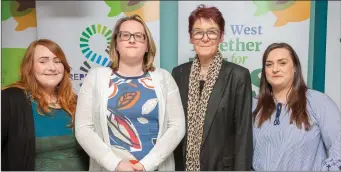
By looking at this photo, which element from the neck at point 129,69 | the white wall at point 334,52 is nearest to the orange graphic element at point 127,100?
the neck at point 129,69

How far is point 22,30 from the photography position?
82.7 inches

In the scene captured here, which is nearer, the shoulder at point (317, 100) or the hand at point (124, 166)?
the hand at point (124, 166)

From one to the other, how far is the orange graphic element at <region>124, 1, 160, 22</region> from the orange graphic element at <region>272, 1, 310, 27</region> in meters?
0.69

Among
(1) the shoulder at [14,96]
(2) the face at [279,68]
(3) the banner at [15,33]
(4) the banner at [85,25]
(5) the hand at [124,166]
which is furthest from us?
(4) the banner at [85,25]

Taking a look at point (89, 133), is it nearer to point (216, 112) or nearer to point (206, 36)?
point (216, 112)

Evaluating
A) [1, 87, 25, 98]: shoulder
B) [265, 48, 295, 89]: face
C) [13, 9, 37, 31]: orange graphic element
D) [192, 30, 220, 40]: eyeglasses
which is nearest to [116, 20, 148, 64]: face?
[192, 30, 220, 40]: eyeglasses

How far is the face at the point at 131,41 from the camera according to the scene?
166cm

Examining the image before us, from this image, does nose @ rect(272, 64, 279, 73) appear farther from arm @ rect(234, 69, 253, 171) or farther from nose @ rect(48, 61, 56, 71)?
nose @ rect(48, 61, 56, 71)

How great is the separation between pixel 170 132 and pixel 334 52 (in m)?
1.09

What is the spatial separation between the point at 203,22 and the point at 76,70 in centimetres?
79

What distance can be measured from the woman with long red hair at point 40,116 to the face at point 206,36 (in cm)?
64

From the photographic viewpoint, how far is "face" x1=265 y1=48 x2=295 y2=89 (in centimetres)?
178

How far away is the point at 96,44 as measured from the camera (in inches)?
85.3

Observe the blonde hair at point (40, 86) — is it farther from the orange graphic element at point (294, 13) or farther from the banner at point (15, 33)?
the orange graphic element at point (294, 13)
